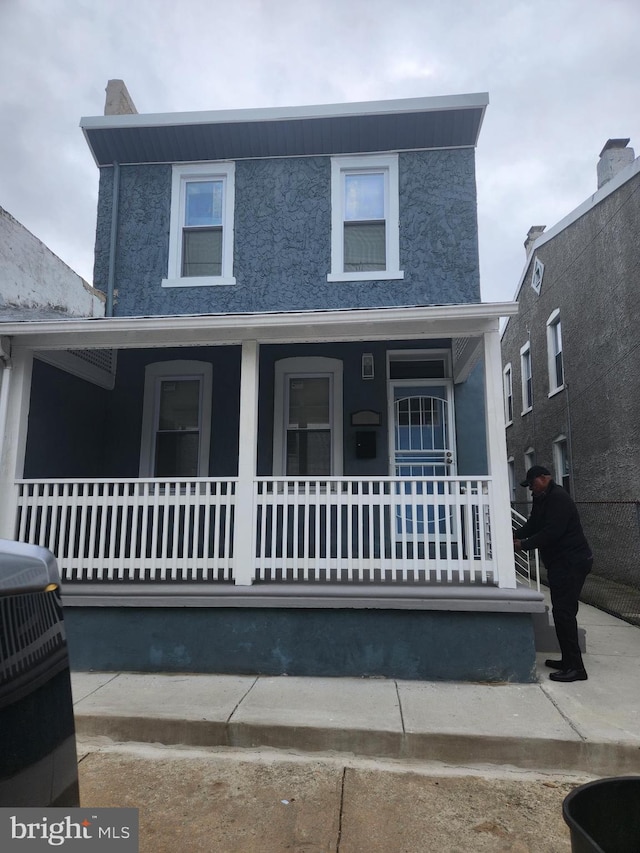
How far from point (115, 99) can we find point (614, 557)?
35.6 feet

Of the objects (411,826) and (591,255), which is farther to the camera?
(591,255)

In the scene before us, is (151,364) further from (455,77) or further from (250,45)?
(455,77)

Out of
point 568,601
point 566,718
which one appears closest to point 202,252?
point 568,601

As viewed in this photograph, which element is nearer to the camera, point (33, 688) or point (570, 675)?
point (33, 688)

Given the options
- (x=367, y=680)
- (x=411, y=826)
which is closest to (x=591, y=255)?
(x=367, y=680)

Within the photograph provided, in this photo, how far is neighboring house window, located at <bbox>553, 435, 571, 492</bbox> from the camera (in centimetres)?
1235

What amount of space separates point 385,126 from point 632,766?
283 inches

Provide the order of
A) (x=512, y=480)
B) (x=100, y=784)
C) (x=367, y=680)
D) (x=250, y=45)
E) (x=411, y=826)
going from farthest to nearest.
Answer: (x=512, y=480), (x=250, y=45), (x=367, y=680), (x=100, y=784), (x=411, y=826)

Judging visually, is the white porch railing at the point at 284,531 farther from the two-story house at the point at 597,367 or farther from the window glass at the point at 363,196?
the window glass at the point at 363,196

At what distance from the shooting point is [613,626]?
6.47m

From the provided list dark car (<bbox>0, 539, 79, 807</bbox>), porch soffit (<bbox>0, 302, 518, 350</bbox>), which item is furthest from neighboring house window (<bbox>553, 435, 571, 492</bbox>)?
dark car (<bbox>0, 539, 79, 807</bbox>)

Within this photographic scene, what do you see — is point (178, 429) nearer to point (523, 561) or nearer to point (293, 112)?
point (293, 112)

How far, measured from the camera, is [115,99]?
A: 25.3 ft

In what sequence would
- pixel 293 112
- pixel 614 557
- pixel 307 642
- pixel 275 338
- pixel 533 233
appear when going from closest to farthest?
pixel 307 642 → pixel 275 338 → pixel 293 112 → pixel 614 557 → pixel 533 233
